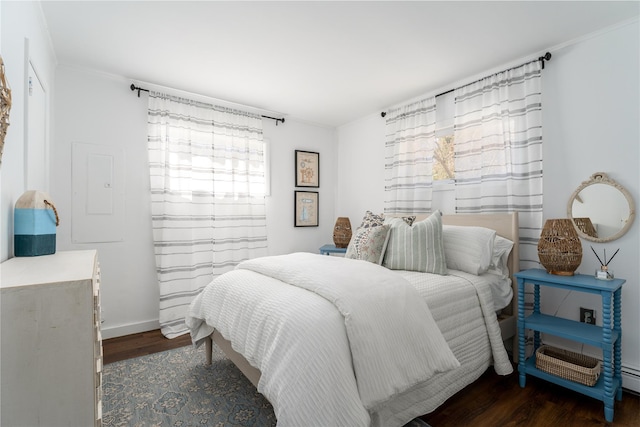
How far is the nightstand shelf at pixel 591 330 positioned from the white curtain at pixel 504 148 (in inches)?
20.4

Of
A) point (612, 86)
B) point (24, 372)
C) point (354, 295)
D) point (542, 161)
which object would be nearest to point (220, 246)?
point (354, 295)

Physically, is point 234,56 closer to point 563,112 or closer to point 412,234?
point 412,234

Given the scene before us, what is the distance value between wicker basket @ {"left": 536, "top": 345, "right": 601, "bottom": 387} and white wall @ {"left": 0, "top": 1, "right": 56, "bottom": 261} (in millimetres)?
3049

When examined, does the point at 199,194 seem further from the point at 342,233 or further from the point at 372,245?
the point at 372,245

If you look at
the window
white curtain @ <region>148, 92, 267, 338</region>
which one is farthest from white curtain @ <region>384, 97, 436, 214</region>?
white curtain @ <region>148, 92, 267, 338</region>

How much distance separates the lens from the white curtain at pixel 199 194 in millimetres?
3158

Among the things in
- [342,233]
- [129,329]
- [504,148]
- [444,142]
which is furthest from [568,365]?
[129,329]

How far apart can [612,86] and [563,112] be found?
31cm

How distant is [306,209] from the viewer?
434 cm

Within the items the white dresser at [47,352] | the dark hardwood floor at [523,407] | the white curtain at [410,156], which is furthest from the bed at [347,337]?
the white curtain at [410,156]

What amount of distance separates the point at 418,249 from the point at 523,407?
1.15m

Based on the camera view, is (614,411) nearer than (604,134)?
Yes

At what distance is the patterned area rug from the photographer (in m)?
1.78

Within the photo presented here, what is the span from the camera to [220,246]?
11.5 ft
